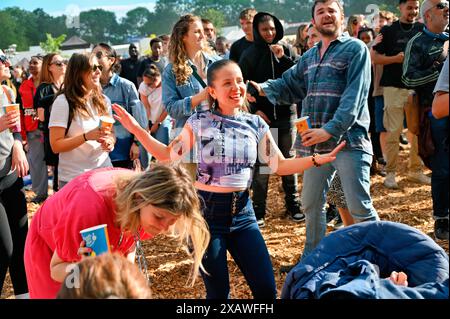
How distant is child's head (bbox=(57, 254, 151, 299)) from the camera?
177 centimetres

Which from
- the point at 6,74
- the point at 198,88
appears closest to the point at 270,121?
the point at 198,88

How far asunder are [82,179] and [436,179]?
360cm

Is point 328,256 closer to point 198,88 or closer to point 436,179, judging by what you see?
point 198,88

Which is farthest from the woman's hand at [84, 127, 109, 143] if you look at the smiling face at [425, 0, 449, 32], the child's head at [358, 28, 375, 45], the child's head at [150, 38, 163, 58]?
the child's head at [150, 38, 163, 58]

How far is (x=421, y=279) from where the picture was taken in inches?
105

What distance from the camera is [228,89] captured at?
3.39m

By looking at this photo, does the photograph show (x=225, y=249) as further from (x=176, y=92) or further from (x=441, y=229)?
(x=441, y=229)

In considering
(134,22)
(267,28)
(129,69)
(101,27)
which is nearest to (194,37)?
Result: (267,28)

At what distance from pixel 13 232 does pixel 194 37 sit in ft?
6.67

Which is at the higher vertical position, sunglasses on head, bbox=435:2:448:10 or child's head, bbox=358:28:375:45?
sunglasses on head, bbox=435:2:448:10

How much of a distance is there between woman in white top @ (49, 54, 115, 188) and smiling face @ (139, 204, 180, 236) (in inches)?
63.6

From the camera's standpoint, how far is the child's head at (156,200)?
2.46 m

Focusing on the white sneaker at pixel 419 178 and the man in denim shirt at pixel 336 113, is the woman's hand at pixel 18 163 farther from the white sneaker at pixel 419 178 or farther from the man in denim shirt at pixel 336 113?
the white sneaker at pixel 419 178

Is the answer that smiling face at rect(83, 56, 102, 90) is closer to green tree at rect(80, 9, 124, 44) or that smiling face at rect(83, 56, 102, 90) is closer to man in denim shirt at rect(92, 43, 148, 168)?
man in denim shirt at rect(92, 43, 148, 168)
